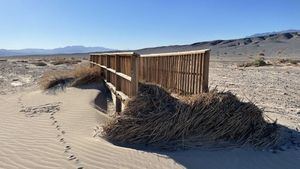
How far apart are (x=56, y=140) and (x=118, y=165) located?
75.9 inches

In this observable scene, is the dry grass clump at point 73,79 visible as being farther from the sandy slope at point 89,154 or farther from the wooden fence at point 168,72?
the sandy slope at point 89,154

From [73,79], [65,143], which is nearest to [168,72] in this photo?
[65,143]

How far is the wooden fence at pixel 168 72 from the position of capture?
8016 millimetres

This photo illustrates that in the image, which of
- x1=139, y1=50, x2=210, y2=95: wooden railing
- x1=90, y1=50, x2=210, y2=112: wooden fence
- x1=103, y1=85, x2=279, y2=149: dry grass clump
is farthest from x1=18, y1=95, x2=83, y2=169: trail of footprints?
x1=139, y1=50, x2=210, y2=95: wooden railing

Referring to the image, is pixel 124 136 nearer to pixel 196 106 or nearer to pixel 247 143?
pixel 196 106

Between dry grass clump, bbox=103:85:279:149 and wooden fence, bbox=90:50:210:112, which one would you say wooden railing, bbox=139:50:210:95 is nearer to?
wooden fence, bbox=90:50:210:112

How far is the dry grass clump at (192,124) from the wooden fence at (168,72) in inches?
28.1

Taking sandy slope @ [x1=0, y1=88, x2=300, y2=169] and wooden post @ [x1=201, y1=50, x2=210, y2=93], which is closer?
sandy slope @ [x1=0, y1=88, x2=300, y2=169]

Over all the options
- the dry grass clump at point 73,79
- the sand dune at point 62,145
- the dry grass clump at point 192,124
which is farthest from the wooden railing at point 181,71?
the dry grass clump at point 73,79

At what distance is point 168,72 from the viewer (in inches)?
411

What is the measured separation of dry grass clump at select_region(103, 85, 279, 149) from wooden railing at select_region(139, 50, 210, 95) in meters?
0.86

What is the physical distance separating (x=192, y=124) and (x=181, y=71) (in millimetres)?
2553

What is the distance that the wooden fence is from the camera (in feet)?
26.3

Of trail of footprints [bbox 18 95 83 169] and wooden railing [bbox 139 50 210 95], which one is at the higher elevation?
wooden railing [bbox 139 50 210 95]
